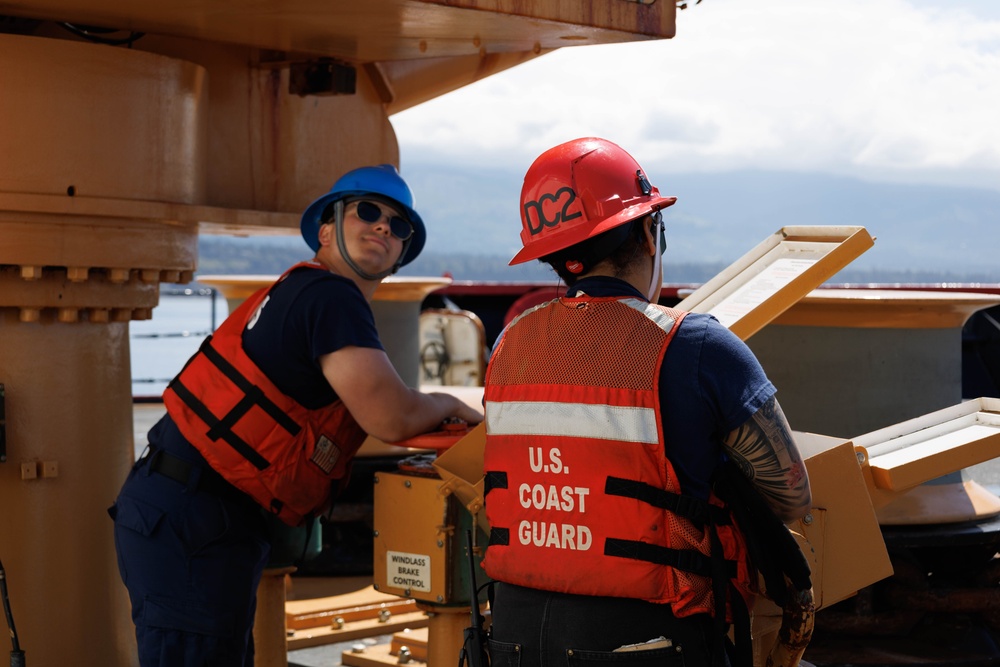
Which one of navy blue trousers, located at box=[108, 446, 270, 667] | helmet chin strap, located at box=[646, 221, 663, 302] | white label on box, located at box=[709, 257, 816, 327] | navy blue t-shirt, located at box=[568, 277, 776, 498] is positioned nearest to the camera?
navy blue t-shirt, located at box=[568, 277, 776, 498]

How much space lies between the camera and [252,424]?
3291mm

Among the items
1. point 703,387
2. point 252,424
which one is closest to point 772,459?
point 703,387

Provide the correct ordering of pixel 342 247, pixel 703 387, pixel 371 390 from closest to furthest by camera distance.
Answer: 1. pixel 703 387
2. pixel 371 390
3. pixel 342 247

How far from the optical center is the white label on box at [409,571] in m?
3.46

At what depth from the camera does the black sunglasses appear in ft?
11.6

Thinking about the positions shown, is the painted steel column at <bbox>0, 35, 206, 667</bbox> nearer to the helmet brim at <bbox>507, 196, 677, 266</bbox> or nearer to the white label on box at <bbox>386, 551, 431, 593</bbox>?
the white label on box at <bbox>386, 551, 431, 593</bbox>

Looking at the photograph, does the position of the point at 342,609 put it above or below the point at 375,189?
below

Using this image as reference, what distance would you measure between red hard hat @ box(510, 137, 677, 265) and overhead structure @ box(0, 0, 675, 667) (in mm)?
1001

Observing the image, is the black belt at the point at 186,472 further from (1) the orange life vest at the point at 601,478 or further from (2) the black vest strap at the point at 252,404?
(1) the orange life vest at the point at 601,478

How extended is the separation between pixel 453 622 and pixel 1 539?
148cm

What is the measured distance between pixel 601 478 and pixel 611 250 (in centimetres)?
47

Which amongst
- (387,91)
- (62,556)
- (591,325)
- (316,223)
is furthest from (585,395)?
(387,91)

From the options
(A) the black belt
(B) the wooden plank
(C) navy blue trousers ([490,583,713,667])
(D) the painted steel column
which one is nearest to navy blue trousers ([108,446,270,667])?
(A) the black belt

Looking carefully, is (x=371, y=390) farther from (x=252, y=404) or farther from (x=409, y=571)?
(x=409, y=571)
